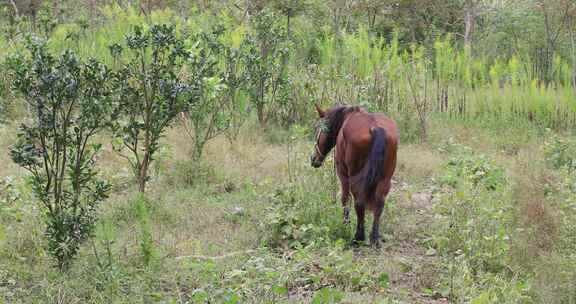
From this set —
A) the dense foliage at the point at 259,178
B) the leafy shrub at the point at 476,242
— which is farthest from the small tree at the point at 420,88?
the leafy shrub at the point at 476,242

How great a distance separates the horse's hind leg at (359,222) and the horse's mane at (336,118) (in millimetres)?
827

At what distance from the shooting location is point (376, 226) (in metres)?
5.52

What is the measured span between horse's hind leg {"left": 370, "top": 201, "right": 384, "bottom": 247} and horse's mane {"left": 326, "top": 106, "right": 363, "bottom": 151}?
0.87m

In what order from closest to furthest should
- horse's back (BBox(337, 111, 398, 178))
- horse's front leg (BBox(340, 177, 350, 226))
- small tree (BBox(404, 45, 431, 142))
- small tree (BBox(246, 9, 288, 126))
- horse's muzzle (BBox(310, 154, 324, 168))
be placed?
horse's back (BBox(337, 111, 398, 178)) < horse's front leg (BBox(340, 177, 350, 226)) < horse's muzzle (BBox(310, 154, 324, 168)) < small tree (BBox(246, 9, 288, 126)) < small tree (BBox(404, 45, 431, 142))

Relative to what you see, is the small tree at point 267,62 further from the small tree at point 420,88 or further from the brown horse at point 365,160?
the brown horse at point 365,160

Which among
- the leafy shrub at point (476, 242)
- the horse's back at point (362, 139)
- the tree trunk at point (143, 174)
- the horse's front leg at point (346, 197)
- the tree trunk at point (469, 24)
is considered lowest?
the leafy shrub at point (476, 242)

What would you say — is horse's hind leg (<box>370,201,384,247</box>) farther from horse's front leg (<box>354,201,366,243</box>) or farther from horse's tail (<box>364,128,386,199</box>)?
horse's tail (<box>364,128,386,199</box>)

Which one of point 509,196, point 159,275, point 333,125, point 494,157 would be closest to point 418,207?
point 509,196

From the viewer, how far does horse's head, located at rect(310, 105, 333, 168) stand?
603cm

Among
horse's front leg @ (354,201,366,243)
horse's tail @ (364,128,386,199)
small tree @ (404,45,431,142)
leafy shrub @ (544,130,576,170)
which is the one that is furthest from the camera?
small tree @ (404,45,431,142)

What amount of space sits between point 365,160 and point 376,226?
561 mm

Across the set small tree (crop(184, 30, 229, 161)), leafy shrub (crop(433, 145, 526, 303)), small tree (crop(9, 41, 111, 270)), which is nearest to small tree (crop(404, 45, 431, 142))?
small tree (crop(184, 30, 229, 161))

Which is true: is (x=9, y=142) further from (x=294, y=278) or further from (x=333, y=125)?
(x=294, y=278)

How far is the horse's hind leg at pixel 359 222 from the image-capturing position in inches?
214
